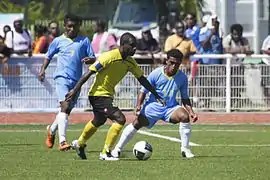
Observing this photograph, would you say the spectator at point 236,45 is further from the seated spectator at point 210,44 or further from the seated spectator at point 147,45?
the seated spectator at point 147,45

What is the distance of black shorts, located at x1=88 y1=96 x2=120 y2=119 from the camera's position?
14.4 metres

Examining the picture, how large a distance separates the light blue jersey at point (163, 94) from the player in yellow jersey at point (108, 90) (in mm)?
316

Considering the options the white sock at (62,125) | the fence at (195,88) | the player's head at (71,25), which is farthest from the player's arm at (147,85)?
the fence at (195,88)

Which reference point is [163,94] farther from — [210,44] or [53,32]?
[53,32]

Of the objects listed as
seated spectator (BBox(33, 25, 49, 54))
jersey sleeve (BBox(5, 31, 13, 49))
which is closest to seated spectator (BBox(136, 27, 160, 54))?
seated spectator (BBox(33, 25, 49, 54))

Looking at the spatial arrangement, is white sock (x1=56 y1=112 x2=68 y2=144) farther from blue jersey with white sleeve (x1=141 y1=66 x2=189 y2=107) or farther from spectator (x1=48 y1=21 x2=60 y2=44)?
spectator (x1=48 y1=21 x2=60 y2=44)

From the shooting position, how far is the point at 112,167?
513 inches

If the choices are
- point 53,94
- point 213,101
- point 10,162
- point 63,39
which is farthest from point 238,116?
point 10,162

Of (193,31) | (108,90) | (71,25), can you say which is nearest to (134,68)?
(108,90)

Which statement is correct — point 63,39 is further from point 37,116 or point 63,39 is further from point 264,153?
point 37,116

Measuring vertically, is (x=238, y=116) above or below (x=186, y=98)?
below

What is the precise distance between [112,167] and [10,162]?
5.10ft

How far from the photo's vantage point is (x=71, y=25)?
16.2 m

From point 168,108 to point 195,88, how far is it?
9.87 m
